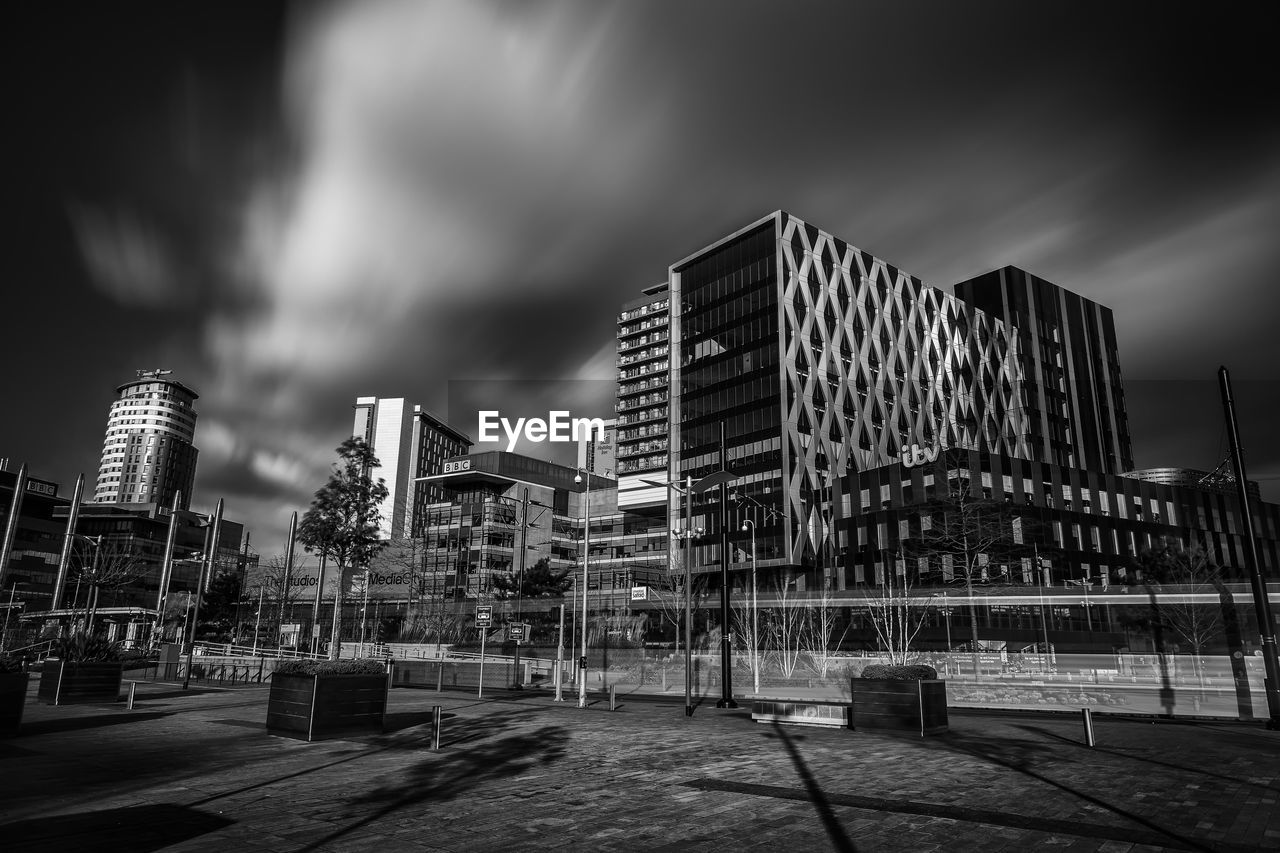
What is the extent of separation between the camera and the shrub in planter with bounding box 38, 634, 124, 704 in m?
22.1

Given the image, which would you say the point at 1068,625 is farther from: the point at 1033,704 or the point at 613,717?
the point at 613,717

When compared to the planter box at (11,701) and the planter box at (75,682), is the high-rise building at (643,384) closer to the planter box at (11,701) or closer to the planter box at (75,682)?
the planter box at (75,682)

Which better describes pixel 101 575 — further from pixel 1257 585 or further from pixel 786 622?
pixel 1257 585

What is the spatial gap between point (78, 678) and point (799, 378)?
76.7 m

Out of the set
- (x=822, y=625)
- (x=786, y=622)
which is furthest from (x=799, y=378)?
(x=822, y=625)

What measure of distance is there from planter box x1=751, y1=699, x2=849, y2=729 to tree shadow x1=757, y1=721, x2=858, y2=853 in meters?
3.35

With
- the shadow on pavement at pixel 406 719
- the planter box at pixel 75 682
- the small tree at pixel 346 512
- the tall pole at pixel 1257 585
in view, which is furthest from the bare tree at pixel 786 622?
the planter box at pixel 75 682

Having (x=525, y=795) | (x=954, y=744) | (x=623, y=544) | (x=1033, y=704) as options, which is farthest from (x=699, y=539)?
(x=525, y=795)

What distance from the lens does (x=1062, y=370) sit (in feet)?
422

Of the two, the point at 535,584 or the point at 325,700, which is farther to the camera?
the point at 535,584

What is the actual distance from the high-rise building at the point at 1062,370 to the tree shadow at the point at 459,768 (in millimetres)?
119543

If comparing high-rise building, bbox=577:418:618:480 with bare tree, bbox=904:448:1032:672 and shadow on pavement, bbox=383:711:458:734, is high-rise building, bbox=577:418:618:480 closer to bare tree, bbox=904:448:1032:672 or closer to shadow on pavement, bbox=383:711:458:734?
bare tree, bbox=904:448:1032:672

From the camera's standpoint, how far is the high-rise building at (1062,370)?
12319 centimetres

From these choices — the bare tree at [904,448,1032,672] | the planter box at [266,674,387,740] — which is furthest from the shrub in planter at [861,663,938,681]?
the bare tree at [904,448,1032,672]
